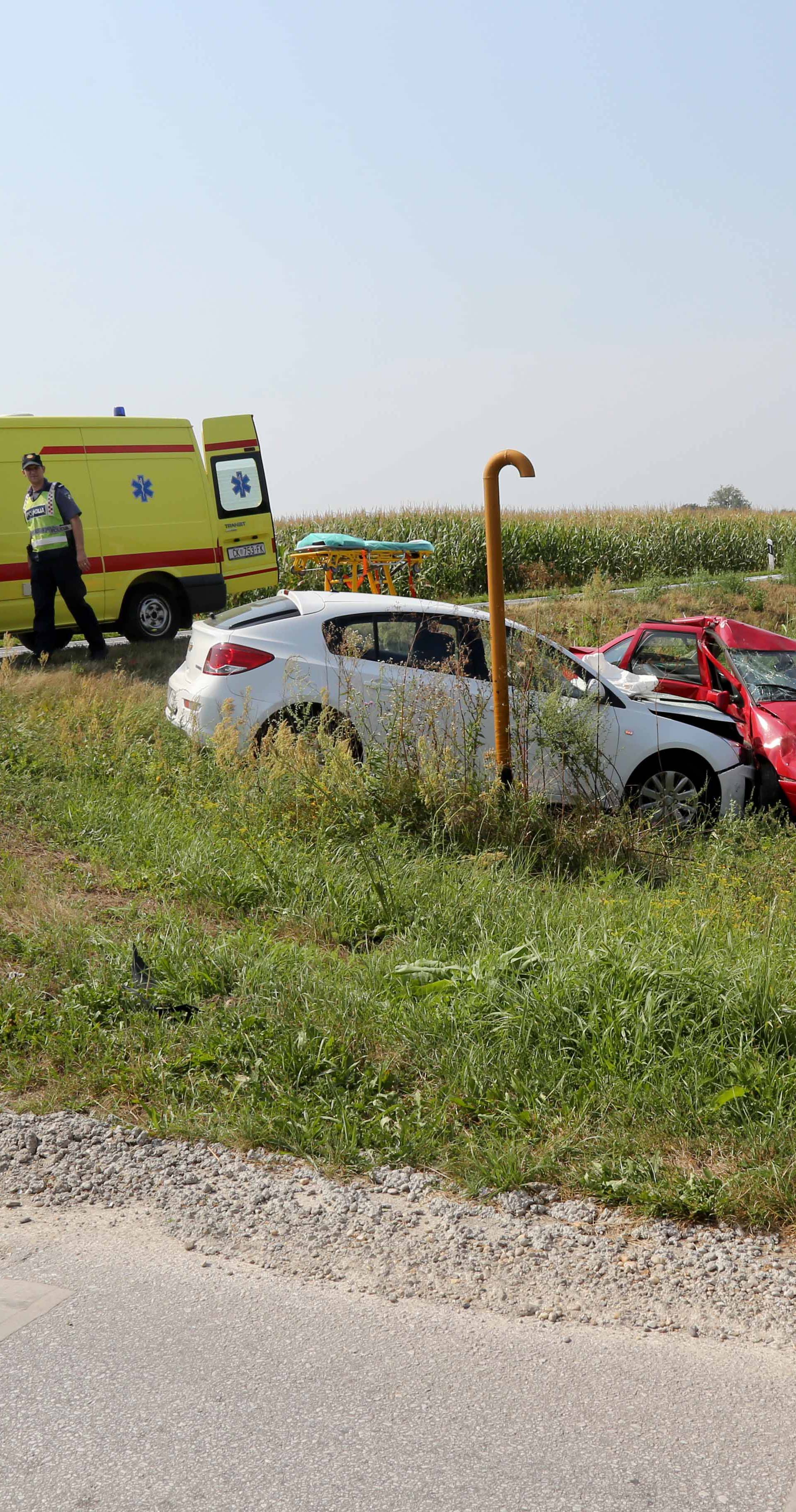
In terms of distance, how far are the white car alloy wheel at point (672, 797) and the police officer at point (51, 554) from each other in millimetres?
6413

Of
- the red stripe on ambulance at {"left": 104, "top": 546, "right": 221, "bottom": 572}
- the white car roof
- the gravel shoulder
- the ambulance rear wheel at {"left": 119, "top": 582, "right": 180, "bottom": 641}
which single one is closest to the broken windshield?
the white car roof

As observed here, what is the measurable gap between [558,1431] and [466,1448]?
210mm

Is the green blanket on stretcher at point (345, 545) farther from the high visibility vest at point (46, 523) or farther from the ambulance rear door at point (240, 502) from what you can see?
the high visibility vest at point (46, 523)

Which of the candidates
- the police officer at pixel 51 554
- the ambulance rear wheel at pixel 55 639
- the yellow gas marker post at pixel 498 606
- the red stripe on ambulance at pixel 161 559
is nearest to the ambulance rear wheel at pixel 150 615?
the red stripe on ambulance at pixel 161 559

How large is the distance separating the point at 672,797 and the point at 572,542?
23619 mm

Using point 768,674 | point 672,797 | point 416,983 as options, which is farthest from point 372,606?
point 416,983

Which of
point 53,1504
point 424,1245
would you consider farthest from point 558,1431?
point 53,1504

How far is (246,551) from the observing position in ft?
51.0

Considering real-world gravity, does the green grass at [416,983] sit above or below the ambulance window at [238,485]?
below

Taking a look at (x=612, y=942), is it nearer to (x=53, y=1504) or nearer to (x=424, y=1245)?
(x=424, y=1245)

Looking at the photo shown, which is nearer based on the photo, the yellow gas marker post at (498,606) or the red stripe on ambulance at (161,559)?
the yellow gas marker post at (498,606)

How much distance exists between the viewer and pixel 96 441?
13.7 meters

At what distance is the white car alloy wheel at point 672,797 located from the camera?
318 inches

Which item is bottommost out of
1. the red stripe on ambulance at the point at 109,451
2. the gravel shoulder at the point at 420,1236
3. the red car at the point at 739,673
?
the gravel shoulder at the point at 420,1236
